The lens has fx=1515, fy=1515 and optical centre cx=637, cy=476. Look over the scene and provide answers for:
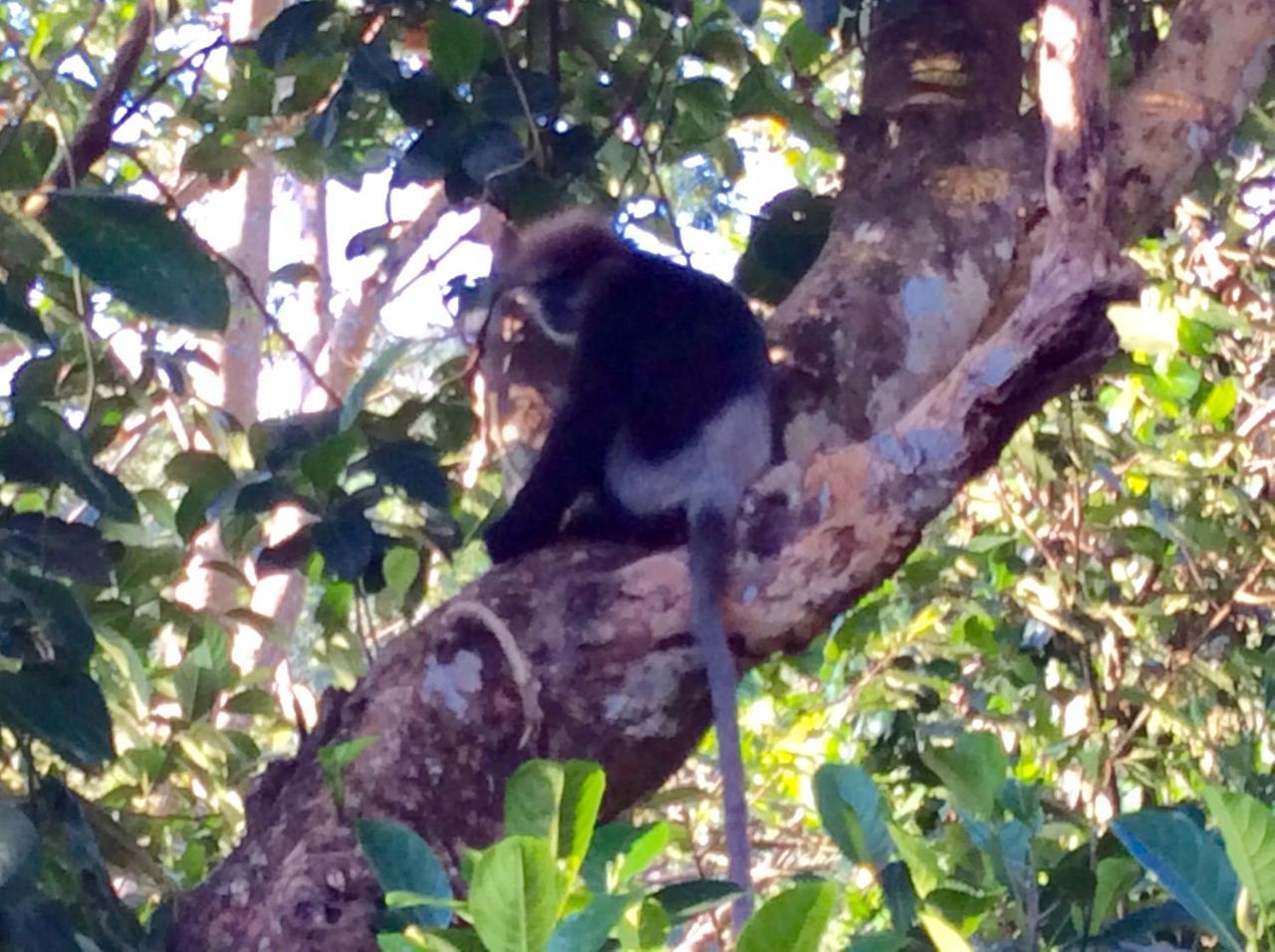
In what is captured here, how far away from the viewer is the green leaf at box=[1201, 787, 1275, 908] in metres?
0.70

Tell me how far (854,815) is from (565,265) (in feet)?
4.81

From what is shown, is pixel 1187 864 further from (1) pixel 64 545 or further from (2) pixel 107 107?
(2) pixel 107 107

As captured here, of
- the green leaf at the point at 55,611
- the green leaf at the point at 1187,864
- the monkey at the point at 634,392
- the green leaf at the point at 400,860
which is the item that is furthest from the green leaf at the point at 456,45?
the green leaf at the point at 1187,864

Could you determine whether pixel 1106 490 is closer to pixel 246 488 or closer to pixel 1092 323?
pixel 1092 323

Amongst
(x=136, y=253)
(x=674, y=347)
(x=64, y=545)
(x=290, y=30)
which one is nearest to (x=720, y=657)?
(x=64, y=545)

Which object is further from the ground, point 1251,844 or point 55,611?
point 55,611

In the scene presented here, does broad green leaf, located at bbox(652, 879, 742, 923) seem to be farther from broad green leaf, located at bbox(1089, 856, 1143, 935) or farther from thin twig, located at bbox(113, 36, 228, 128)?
thin twig, located at bbox(113, 36, 228, 128)

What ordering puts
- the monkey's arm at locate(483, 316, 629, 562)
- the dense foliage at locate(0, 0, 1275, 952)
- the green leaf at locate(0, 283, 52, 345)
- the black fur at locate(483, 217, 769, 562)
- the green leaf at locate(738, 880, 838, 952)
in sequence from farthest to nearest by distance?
the black fur at locate(483, 217, 769, 562) < the monkey's arm at locate(483, 316, 629, 562) < the green leaf at locate(0, 283, 52, 345) < the dense foliage at locate(0, 0, 1275, 952) < the green leaf at locate(738, 880, 838, 952)

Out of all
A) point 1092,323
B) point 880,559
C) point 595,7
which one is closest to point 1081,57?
point 1092,323

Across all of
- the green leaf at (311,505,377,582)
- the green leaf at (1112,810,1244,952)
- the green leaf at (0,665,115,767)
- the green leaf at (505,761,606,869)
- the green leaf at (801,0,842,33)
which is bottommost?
the green leaf at (1112,810,1244,952)

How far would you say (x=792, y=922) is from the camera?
61cm

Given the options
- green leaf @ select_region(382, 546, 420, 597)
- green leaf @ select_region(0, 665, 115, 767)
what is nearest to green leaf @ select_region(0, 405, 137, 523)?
green leaf @ select_region(0, 665, 115, 767)

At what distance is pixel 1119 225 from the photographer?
1618 millimetres

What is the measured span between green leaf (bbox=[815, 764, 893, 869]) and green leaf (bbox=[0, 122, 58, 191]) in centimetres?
78
